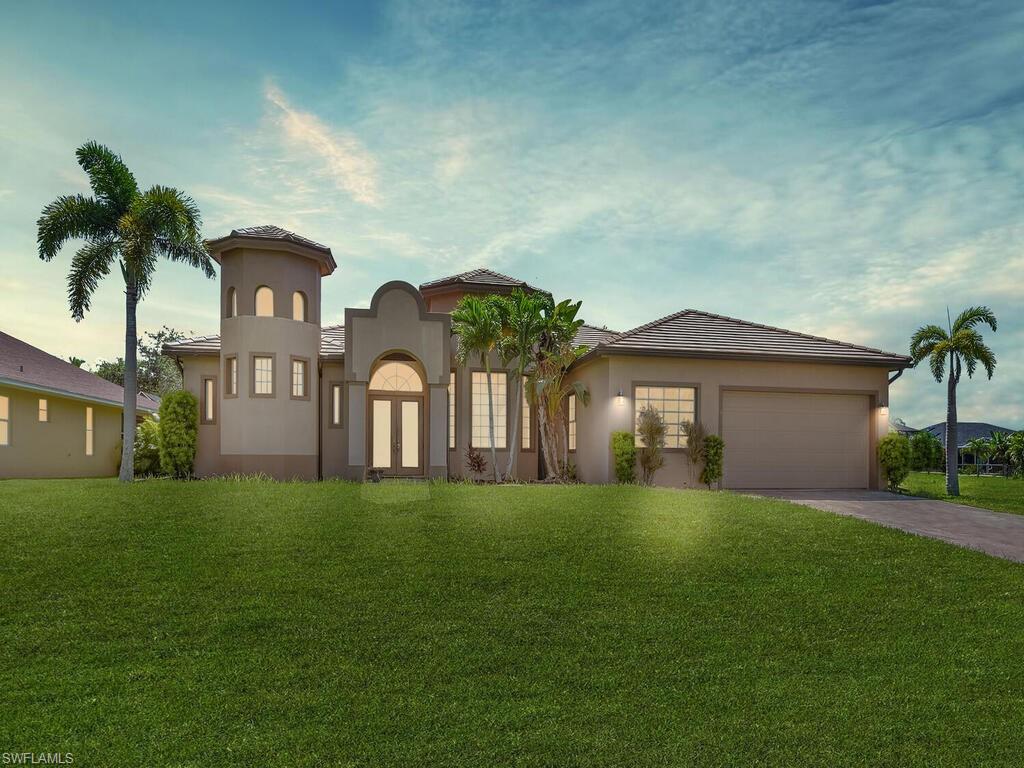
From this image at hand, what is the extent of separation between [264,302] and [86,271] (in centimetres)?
474

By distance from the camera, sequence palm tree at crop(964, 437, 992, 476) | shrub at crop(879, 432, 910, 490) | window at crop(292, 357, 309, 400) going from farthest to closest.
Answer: palm tree at crop(964, 437, 992, 476), window at crop(292, 357, 309, 400), shrub at crop(879, 432, 910, 490)

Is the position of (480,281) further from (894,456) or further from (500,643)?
(500,643)

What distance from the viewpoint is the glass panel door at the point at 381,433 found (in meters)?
19.2

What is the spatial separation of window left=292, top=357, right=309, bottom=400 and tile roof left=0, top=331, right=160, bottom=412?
794 centimetres

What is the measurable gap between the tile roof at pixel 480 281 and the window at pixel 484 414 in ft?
9.29

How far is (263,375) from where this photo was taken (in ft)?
60.2

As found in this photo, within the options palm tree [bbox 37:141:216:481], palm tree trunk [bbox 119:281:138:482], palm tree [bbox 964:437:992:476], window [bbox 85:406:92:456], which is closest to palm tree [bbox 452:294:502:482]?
palm tree [bbox 37:141:216:481]

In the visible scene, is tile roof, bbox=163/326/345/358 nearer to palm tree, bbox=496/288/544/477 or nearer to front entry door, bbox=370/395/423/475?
front entry door, bbox=370/395/423/475

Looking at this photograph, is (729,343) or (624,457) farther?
(729,343)

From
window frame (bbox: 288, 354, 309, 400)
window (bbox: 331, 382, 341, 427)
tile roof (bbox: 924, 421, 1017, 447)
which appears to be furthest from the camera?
tile roof (bbox: 924, 421, 1017, 447)

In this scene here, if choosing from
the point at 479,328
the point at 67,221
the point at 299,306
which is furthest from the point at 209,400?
the point at 479,328

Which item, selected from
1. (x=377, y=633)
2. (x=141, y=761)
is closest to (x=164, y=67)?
(x=377, y=633)

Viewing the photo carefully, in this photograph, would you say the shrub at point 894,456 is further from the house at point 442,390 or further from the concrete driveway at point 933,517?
the concrete driveway at point 933,517

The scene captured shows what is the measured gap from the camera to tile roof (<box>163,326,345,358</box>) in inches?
766
